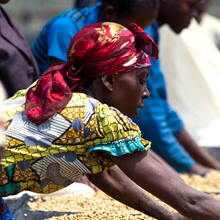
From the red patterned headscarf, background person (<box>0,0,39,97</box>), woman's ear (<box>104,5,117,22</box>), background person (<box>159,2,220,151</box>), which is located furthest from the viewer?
background person (<box>159,2,220,151</box>)

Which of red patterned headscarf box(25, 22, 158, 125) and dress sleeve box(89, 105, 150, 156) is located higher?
red patterned headscarf box(25, 22, 158, 125)

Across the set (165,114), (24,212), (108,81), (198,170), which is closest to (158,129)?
(165,114)

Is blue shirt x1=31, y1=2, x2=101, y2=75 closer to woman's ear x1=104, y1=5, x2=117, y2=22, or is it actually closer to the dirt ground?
woman's ear x1=104, y1=5, x2=117, y2=22

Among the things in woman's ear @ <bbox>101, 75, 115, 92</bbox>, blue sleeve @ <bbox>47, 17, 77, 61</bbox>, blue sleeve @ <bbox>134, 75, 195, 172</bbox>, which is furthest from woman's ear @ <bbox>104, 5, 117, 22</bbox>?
woman's ear @ <bbox>101, 75, 115, 92</bbox>

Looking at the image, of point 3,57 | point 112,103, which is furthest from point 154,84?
point 112,103

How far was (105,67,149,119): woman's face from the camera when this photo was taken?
2174mm

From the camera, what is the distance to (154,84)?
441 cm

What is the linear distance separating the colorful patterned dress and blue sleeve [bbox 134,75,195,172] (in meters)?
2.44

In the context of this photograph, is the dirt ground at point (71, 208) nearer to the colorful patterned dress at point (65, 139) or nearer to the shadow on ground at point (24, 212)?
the shadow on ground at point (24, 212)

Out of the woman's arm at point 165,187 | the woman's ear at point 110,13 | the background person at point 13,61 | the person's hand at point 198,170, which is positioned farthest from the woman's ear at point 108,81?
the person's hand at point 198,170

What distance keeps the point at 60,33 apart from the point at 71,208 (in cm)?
142

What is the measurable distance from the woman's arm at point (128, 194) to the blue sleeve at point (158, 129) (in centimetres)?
197

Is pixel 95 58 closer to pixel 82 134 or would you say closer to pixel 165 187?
pixel 82 134

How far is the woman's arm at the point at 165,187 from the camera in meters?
1.90
